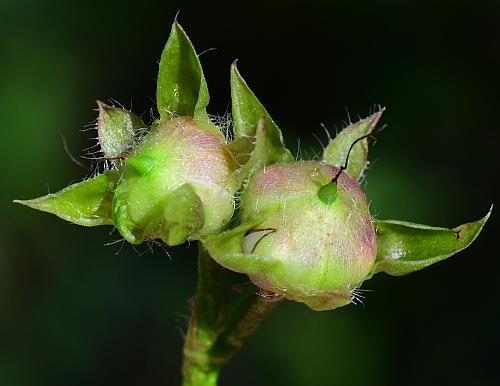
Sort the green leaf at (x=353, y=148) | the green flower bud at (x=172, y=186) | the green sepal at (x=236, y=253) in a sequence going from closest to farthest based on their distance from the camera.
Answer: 1. the green sepal at (x=236, y=253)
2. the green flower bud at (x=172, y=186)
3. the green leaf at (x=353, y=148)

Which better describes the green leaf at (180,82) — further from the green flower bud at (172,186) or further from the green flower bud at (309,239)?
the green flower bud at (309,239)

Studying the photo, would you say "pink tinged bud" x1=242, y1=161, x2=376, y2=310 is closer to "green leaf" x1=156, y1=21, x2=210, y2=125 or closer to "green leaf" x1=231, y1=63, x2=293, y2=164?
"green leaf" x1=231, y1=63, x2=293, y2=164

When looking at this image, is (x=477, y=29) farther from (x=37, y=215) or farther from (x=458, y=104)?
(x=37, y=215)

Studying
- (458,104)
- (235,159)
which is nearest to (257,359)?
(458,104)

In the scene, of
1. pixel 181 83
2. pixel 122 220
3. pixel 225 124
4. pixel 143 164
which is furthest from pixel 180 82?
pixel 122 220

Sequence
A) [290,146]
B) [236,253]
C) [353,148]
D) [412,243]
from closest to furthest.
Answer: [236,253] → [412,243] → [353,148] → [290,146]

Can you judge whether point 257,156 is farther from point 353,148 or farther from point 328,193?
point 353,148

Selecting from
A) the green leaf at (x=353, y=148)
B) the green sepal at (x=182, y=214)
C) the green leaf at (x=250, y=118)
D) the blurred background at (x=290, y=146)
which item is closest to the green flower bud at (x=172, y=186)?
the green sepal at (x=182, y=214)
